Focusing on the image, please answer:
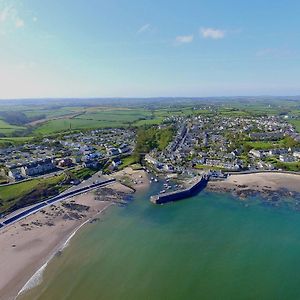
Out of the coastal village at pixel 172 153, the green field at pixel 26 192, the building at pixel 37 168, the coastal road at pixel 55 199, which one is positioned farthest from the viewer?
the coastal village at pixel 172 153

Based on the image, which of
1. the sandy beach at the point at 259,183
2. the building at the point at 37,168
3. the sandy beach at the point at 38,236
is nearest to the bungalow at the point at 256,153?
the sandy beach at the point at 259,183

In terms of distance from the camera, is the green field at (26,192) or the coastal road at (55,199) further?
the green field at (26,192)

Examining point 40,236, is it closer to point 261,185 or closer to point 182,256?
point 182,256

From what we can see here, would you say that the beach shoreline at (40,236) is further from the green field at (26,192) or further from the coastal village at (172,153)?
the coastal village at (172,153)

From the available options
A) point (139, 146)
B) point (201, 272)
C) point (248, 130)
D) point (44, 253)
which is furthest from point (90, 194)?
point (248, 130)

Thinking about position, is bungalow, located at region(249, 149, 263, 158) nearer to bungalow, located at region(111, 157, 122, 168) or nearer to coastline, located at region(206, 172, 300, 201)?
coastline, located at region(206, 172, 300, 201)
